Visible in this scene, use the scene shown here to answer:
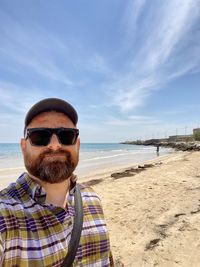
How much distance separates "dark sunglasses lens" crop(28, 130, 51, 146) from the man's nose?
25 mm

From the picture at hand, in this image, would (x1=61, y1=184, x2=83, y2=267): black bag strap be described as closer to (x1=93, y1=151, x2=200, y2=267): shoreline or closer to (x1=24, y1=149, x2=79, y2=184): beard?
(x1=24, y1=149, x2=79, y2=184): beard

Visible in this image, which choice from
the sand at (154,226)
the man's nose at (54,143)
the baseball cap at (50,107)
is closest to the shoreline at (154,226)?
the sand at (154,226)

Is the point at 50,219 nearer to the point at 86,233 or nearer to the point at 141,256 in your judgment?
the point at 86,233

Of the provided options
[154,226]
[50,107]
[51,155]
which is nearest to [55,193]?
[51,155]

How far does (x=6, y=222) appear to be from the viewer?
3.82 ft

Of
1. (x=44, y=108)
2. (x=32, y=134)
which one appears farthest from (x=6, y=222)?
(x=44, y=108)

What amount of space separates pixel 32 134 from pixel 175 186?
8.63m

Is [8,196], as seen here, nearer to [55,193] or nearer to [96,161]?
[55,193]

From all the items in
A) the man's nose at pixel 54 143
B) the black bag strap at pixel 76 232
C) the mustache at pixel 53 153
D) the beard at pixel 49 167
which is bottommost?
the black bag strap at pixel 76 232

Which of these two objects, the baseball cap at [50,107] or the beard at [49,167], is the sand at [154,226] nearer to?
the beard at [49,167]

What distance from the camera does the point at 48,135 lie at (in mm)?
1584

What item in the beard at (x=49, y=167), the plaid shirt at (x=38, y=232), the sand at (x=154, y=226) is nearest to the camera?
the plaid shirt at (x=38, y=232)

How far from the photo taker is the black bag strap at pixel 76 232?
1.22m

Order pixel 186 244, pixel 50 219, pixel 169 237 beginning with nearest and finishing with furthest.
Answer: pixel 50 219 < pixel 186 244 < pixel 169 237
